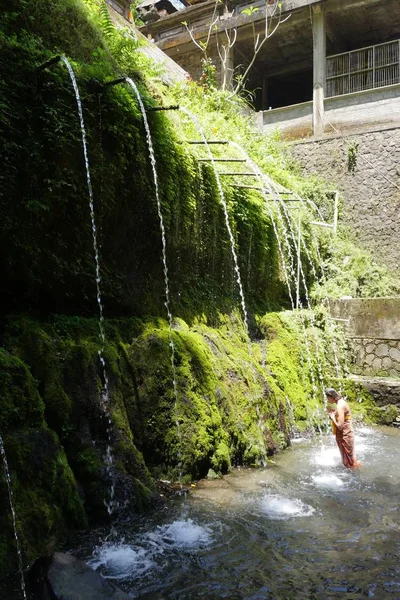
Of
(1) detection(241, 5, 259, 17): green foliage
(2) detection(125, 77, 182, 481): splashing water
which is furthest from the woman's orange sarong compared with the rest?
(1) detection(241, 5, 259, 17): green foliage

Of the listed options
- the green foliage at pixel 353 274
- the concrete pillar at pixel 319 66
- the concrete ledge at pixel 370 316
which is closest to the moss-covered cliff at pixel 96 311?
the concrete ledge at pixel 370 316

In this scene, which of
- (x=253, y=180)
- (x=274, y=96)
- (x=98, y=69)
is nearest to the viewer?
(x=98, y=69)

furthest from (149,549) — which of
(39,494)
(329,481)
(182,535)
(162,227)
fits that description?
(162,227)

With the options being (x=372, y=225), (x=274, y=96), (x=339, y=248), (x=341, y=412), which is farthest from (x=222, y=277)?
(x=274, y=96)

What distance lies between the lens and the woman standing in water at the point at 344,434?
6.90m

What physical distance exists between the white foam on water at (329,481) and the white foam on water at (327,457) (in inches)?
21.5

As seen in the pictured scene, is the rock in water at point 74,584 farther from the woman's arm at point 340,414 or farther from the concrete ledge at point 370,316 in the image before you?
the concrete ledge at point 370,316

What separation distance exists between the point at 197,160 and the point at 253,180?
8.20ft

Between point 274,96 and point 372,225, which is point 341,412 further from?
point 274,96

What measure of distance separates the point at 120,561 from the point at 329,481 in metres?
3.33

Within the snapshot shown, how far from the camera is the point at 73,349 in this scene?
530 centimetres

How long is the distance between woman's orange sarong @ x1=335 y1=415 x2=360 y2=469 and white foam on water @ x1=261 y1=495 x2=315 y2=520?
1611 mm

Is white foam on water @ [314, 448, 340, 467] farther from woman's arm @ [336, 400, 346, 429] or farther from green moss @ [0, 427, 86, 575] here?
green moss @ [0, 427, 86, 575]

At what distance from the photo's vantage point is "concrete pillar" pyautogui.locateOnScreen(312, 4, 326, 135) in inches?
675
